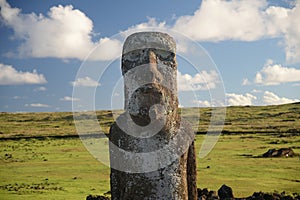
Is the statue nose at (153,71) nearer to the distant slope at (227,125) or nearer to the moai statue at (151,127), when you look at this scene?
the moai statue at (151,127)

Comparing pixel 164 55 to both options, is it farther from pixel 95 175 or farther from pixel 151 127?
pixel 95 175

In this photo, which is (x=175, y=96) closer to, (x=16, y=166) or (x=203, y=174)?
(x=203, y=174)

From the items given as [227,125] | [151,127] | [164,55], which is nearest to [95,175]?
[151,127]

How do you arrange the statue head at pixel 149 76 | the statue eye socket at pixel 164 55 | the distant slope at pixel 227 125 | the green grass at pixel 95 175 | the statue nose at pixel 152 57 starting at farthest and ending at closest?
the distant slope at pixel 227 125
the green grass at pixel 95 175
the statue eye socket at pixel 164 55
the statue nose at pixel 152 57
the statue head at pixel 149 76

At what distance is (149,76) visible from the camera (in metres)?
6.47

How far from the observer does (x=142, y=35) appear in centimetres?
666

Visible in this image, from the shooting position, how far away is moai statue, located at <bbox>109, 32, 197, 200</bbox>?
6480 millimetres

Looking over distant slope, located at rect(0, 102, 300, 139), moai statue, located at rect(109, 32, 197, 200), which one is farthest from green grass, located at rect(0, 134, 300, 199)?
distant slope, located at rect(0, 102, 300, 139)

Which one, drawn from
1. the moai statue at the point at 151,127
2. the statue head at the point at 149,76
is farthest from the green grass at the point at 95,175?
the statue head at the point at 149,76

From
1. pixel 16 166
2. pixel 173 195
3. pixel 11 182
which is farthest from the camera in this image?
pixel 16 166

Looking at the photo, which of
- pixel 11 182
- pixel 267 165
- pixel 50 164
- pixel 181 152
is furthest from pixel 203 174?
pixel 181 152

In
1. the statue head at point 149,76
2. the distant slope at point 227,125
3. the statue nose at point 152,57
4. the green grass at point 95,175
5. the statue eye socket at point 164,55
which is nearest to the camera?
the statue head at point 149,76

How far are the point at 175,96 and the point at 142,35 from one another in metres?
1.04

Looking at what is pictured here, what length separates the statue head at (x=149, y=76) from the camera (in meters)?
6.43
